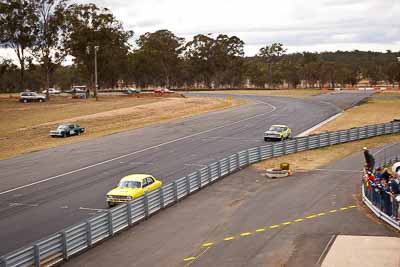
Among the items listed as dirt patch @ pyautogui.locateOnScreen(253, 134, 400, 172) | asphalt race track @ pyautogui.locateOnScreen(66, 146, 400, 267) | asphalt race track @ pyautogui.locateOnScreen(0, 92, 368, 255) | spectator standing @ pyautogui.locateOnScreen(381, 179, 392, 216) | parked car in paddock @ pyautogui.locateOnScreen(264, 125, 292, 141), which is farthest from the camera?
parked car in paddock @ pyautogui.locateOnScreen(264, 125, 292, 141)

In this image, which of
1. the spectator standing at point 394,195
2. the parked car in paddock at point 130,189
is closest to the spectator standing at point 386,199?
the spectator standing at point 394,195

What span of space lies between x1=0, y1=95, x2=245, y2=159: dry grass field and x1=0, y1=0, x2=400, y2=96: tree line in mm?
13037

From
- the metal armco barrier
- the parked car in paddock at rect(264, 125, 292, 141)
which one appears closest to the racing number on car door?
the metal armco barrier

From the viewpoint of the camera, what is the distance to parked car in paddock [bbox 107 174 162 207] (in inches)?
982

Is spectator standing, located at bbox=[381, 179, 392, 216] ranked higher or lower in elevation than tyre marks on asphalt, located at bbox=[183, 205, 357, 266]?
higher

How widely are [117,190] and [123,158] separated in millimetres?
13666

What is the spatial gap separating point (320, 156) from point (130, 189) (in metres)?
18.5

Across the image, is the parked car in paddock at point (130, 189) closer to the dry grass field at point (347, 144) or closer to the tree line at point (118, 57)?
the dry grass field at point (347, 144)

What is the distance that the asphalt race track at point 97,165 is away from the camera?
23822 mm

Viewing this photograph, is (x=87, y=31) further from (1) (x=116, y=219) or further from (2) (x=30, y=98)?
(1) (x=116, y=219)

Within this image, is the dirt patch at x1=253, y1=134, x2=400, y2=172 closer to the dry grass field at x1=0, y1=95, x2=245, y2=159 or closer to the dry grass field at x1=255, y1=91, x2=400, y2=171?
the dry grass field at x1=255, y1=91, x2=400, y2=171

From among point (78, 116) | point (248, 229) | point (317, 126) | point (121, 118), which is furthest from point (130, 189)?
point (78, 116)

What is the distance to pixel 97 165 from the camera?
3650cm

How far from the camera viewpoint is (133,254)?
60.7 ft
